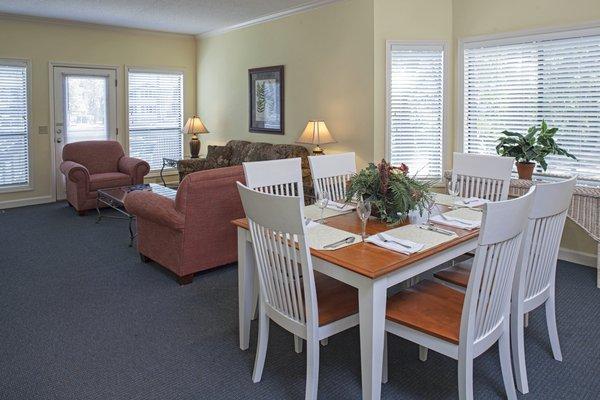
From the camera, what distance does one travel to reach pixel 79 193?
19.7ft

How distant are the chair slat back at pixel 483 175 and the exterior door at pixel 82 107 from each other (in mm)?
5858

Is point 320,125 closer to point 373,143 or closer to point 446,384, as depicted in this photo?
point 373,143

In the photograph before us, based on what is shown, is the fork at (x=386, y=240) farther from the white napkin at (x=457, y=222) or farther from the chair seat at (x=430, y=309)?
the white napkin at (x=457, y=222)

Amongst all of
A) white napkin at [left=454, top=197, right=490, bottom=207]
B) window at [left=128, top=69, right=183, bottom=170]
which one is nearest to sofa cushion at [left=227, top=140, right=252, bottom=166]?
window at [left=128, top=69, right=183, bottom=170]

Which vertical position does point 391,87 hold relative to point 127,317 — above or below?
above

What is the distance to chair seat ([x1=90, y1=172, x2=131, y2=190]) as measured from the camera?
615 cm

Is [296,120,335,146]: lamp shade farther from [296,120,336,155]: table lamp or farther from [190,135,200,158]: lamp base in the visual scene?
[190,135,200,158]: lamp base

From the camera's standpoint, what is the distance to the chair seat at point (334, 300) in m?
2.13

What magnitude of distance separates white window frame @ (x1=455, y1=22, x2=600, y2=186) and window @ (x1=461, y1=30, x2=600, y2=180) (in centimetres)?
1

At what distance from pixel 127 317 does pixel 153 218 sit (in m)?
0.90

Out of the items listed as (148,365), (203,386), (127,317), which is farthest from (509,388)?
(127,317)

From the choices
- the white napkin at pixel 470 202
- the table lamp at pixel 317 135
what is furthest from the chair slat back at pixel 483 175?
the table lamp at pixel 317 135

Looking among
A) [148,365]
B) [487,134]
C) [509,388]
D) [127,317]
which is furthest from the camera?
[487,134]

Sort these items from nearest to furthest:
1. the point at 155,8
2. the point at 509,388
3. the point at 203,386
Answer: the point at 509,388
the point at 203,386
the point at 155,8
